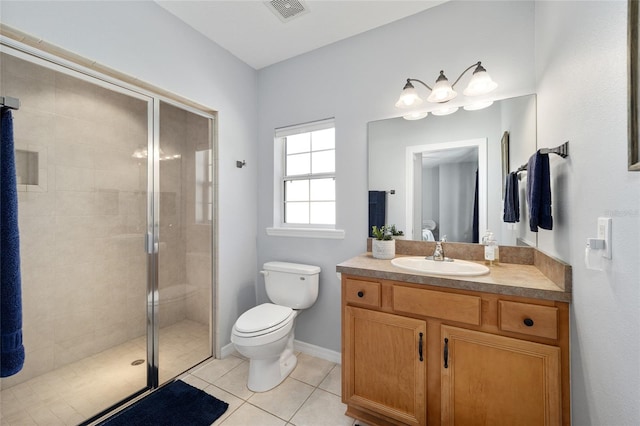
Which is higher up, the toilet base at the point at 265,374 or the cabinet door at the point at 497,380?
the cabinet door at the point at 497,380

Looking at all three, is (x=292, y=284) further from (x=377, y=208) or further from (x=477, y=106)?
(x=477, y=106)

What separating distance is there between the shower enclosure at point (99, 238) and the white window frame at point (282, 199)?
2.30 ft

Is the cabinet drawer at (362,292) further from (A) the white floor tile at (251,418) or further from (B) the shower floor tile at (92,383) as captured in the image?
(B) the shower floor tile at (92,383)

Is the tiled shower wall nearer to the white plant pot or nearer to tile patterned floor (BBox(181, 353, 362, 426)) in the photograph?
tile patterned floor (BBox(181, 353, 362, 426))

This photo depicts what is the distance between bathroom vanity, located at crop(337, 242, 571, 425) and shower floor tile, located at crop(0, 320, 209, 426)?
4.45ft

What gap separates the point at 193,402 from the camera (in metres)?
1.69

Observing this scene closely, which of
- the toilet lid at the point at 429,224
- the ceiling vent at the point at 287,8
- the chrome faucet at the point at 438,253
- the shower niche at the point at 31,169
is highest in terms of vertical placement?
the ceiling vent at the point at 287,8

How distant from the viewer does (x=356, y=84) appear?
2.12 meters

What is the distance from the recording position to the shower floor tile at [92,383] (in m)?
1.44

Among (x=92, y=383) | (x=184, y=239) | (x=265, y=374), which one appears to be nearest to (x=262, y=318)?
(x=265, y=374)

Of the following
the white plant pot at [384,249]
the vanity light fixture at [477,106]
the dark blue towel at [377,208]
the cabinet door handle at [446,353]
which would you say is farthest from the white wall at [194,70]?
the vanity light fixture at [477,106]

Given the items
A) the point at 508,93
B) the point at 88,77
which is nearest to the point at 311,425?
the point at 508,93

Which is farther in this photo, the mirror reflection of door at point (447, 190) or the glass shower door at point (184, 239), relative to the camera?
the glass shower door at point (184, 239)

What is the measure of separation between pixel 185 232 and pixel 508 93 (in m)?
2.53
